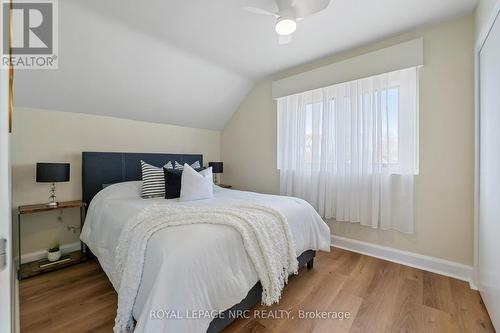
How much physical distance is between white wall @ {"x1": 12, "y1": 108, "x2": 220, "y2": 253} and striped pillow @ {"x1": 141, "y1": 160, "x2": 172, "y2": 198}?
29.8 inches

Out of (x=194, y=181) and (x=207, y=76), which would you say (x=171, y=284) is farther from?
(x=207, y=76)

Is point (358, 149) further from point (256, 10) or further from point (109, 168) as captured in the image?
point (109, 168)

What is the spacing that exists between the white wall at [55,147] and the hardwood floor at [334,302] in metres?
0.60

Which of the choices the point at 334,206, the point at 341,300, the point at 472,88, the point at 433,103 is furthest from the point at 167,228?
the point at 472,88

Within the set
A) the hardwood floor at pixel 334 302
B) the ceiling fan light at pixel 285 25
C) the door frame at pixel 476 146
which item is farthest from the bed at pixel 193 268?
the ceiling fan light at pixel 285 25

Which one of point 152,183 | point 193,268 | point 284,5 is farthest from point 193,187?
point 284,5

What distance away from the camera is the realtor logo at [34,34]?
5.86ft

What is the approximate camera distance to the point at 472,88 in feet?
6.63

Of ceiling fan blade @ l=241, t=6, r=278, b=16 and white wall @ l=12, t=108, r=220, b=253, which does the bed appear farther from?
ceiling fan blade @ l=241, t=6, r=278, b=16

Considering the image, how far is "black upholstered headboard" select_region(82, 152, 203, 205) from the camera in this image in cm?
264

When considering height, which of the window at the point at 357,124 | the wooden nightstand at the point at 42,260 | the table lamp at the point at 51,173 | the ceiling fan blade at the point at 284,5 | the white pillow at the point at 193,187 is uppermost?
the ceiling fan blade at the point at 284,5

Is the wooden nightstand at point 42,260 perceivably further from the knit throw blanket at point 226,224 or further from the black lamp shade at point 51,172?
the knit throw blanket at point 226,224

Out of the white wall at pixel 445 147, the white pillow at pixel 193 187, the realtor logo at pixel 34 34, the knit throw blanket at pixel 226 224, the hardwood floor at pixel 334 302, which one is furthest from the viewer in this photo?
the white pillow at pixel 193 187

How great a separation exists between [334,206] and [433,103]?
59.9 inches
